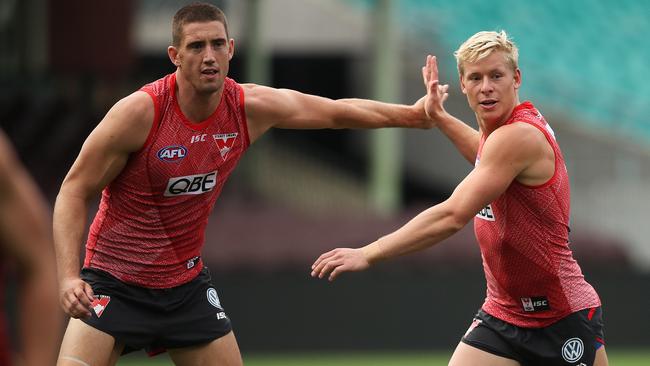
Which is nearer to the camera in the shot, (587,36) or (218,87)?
(218,87)

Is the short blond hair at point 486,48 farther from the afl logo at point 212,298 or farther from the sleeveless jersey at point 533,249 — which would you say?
the afl logo at point 212,298

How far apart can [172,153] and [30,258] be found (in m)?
2.73

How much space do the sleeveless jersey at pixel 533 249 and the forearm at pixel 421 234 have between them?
0.37 metres

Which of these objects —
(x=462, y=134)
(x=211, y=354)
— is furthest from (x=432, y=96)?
(x=211, y=354)

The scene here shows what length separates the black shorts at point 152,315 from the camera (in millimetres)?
6285

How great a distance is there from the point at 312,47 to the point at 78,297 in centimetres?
1778

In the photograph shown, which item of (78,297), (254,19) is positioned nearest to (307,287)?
(254,19)

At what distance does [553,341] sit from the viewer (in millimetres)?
6152

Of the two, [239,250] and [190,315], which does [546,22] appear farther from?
[190,315]

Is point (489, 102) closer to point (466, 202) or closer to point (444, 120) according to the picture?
point (466, 202)

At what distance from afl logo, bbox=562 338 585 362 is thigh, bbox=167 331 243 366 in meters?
1.63

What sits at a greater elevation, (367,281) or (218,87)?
(218,87)

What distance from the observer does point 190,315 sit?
643cm

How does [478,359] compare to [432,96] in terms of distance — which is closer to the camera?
[478,359]
